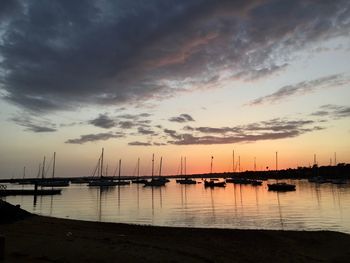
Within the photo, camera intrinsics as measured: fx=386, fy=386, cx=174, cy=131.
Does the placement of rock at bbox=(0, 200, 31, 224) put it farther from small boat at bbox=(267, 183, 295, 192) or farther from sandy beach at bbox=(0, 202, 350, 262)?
small boat at bbox=(267, 183, 295, 192)

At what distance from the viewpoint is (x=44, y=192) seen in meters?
115

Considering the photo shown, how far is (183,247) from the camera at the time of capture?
76.4 feet

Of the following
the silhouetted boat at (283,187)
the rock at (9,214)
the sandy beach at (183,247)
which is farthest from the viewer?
the silhouetted boat at (283,187)

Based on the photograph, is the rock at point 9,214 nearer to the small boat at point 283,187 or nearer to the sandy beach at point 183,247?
the sandy beach at point 183,247

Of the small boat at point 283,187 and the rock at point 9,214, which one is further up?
the small boat at point 283,187

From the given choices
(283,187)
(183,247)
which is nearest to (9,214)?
(183,247)

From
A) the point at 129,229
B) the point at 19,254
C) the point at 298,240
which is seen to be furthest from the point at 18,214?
the point at 298,240

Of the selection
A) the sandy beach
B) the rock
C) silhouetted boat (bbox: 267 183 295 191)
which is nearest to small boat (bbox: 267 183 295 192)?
silhouetted boat (bbox: 267 183 295 191)

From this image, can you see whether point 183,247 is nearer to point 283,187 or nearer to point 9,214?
point 9,214

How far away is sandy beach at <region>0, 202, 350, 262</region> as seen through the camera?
1820 cm

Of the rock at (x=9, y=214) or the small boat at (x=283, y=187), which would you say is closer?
the rock at (x=9, y=214)

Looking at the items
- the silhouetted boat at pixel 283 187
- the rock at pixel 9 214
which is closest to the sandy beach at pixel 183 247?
the rock at pixel 9 214

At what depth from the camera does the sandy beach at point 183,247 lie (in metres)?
18.2

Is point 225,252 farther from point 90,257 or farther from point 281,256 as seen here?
point 90,257
